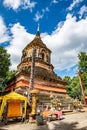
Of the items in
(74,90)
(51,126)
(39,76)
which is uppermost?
(39,76)

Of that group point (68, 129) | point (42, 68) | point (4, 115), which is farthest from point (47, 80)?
point (68, 129)

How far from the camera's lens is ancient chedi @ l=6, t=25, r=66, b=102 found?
24508 mm

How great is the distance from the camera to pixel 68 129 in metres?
9.66

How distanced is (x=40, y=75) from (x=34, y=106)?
42.7 ft

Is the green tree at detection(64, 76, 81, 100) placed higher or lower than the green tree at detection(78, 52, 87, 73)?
lower

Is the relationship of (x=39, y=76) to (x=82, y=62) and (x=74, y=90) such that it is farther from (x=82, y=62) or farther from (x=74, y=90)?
(x=74, y=90)

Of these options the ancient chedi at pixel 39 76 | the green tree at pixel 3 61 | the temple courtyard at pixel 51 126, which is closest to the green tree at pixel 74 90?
the ancient chedi at pixel 39 76

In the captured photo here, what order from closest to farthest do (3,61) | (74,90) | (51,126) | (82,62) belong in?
(51,126) → (3,61) → (82,62) → (74,90)

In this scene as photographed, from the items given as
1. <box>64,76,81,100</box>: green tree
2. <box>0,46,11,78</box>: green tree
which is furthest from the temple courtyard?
<box>64,76,81,100</box>: green tree

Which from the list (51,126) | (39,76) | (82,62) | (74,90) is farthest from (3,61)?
(74,90)

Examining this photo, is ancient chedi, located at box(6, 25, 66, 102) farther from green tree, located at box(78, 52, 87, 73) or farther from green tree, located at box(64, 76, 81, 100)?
green tree, located at box(64, 76, 81, 100)

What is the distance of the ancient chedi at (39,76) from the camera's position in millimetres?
24508

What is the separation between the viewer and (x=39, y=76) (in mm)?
26609

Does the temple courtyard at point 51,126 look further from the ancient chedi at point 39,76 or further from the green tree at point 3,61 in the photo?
the green tree at point 3,61
